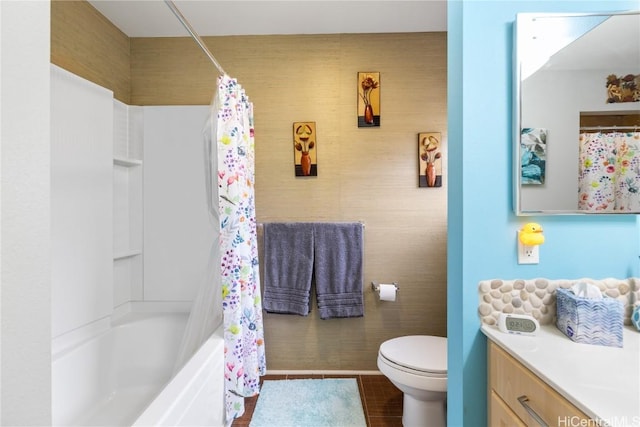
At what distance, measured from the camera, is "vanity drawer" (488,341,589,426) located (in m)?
0.76

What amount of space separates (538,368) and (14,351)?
108 centimetres

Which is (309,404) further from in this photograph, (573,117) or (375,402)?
(573,117)

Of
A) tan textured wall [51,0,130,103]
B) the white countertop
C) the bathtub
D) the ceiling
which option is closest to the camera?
the white countertop

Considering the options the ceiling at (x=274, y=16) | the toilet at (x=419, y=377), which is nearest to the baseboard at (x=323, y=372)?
the toilet at (x=419, y=377)

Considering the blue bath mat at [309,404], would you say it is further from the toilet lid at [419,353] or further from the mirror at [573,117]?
the mirror at [573,117]

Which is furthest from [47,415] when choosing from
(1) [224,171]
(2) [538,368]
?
(1) [224,171]

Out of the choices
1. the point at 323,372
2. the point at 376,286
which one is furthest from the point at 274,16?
the point at 323,372

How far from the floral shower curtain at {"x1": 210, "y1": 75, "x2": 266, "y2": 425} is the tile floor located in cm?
34

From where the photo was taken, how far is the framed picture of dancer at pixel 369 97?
232 centimetres

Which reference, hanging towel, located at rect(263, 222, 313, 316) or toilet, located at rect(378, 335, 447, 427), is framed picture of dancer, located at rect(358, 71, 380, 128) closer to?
hanging towel, located at rect(263, 222, 313, 316)

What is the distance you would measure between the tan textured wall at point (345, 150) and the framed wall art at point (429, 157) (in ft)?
0.16

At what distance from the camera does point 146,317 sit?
2.19 metres

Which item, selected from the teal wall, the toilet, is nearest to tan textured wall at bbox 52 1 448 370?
the toilet

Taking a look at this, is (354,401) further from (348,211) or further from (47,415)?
(47,415)
